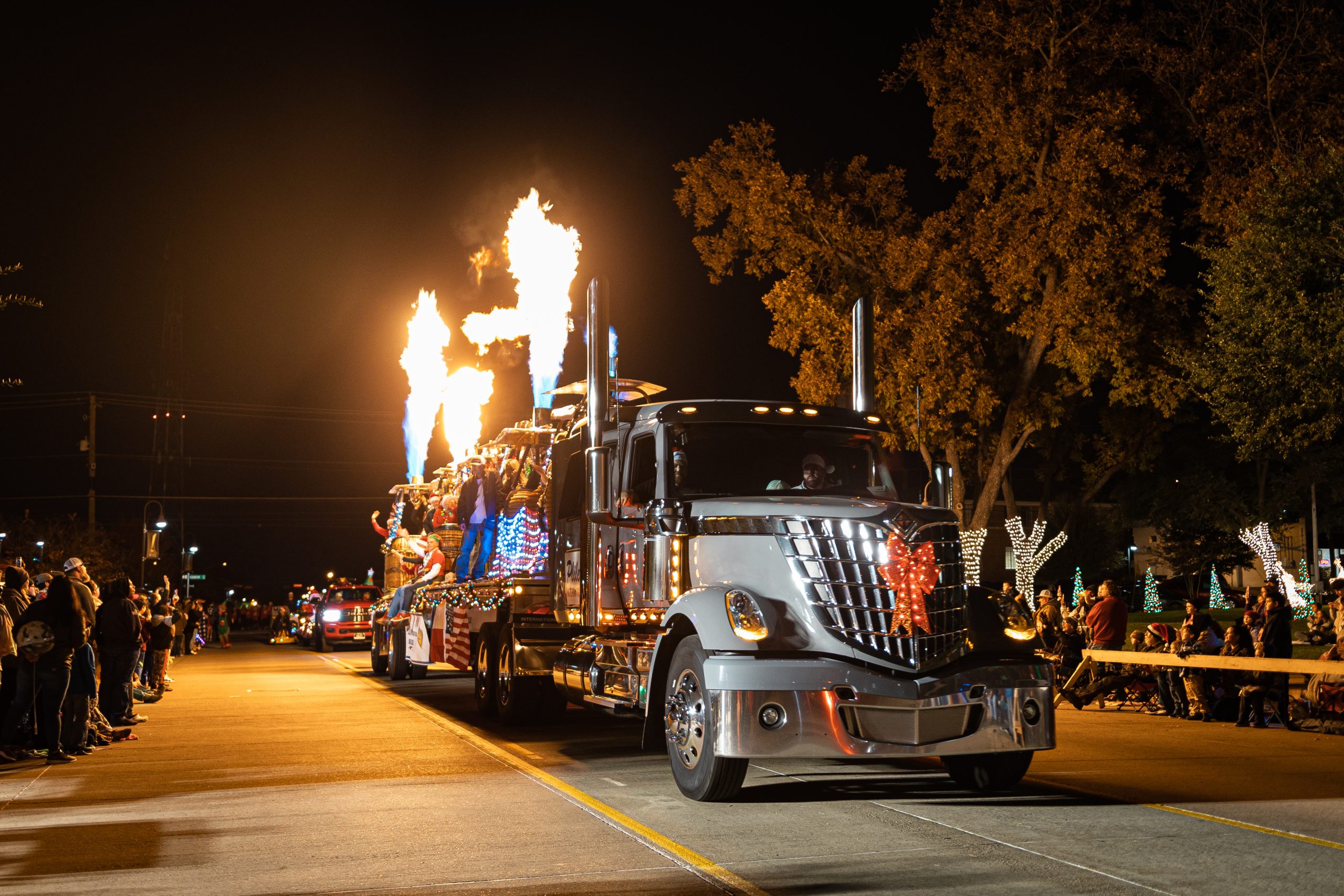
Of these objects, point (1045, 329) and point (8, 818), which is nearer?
point (8, 818)

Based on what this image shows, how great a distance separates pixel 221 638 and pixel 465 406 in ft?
94.0

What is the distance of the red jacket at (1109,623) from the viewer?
18078mm

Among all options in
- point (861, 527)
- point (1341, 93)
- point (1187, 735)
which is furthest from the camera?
point (1341, 93)

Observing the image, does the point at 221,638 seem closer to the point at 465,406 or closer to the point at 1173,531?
the point at 465,406

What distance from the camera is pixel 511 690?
15164 mm

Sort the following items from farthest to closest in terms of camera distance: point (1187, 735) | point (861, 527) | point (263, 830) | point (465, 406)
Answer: point (465, 406), point (1187, 735), point (861, 527), point (263, 830)

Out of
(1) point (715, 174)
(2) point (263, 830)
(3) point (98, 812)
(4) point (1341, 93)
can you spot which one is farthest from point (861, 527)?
(1) point (715, 174)

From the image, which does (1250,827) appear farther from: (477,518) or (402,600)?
(402,600)

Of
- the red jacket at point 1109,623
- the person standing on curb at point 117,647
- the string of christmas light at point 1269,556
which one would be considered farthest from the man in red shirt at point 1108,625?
the string of christmas light at point 1269,556

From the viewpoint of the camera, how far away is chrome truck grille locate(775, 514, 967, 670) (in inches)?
361

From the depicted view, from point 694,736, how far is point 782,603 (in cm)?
112

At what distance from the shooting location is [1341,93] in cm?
2516

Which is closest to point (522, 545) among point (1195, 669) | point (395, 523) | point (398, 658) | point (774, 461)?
point (774, 461)

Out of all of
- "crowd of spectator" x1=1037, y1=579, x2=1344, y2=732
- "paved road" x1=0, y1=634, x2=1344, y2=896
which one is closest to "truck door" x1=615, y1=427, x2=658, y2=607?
"paved road" x1=0, y1=634, x2=1344, y2=896
